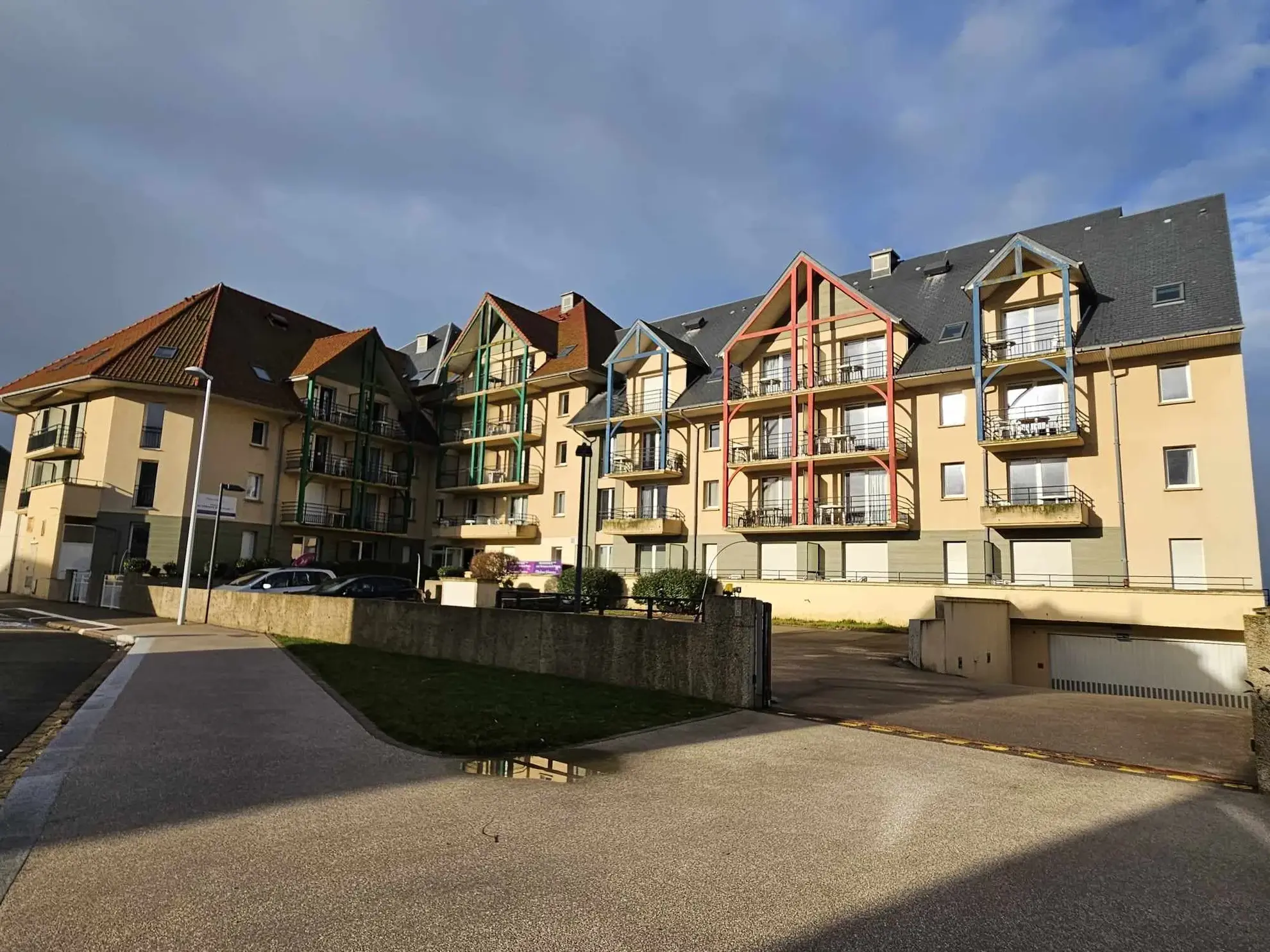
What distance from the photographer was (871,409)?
30844mm

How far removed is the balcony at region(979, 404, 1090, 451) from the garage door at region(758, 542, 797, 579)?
27.9 feet

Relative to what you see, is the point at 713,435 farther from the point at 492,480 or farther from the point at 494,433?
the point at 492,480

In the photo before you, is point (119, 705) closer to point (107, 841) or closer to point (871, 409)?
point (107, 841)

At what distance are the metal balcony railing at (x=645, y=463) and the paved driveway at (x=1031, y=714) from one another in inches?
765

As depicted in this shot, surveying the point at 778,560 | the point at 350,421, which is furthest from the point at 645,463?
the point at 350,421

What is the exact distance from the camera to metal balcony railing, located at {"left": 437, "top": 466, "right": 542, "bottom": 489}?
131ft

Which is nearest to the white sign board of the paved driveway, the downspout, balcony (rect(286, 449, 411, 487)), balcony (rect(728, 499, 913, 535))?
balcony (rect(286, 449, 411, 487))

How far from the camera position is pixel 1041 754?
7734mm

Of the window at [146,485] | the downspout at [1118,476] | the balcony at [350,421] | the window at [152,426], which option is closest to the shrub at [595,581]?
the balcony at [350,421]

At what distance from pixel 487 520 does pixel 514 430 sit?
5.20 meters

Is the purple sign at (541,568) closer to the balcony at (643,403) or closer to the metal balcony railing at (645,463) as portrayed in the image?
the metal balcony railing at (645,463)

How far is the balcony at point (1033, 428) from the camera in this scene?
1005 inches

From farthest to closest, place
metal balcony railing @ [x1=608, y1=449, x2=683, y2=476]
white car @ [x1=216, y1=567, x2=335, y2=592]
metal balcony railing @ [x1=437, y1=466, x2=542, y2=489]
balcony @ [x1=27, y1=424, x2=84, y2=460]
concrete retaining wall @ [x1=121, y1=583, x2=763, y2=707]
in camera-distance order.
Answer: metal balcony railing @ [x1=437, y1=466, x2=542, y2=489] → metal balcony railing @ [x1=608, y1=449, x2=683, y2=476] → balcony @ [x1=27, y1=424, x2=84, y2=460] → white car @ [x1=216, y1=567, x2=335, y2=592] → concrete retaining wall @ [x1=121, y1=583, x2=763, y2=707]

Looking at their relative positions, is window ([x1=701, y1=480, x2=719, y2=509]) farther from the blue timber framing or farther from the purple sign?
the blue timber framing
